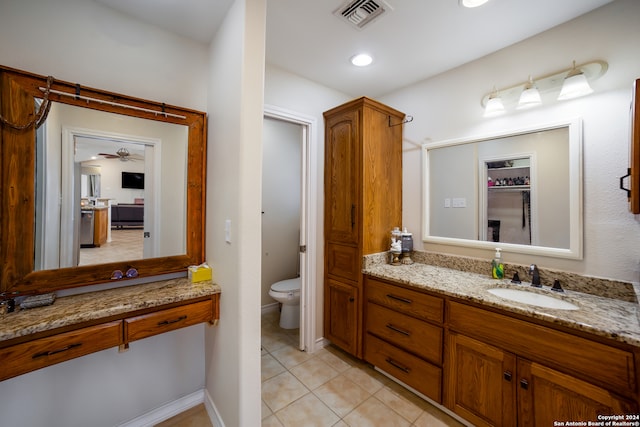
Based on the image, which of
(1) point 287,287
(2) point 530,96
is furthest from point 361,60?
(1) point 287,287

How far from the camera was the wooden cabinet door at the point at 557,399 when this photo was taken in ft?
3.52

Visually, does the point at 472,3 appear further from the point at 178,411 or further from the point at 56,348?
the point at 178,411

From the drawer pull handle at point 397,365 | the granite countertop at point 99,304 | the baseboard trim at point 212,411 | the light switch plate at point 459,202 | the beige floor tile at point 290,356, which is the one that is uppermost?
the light switch plate at point 459,202

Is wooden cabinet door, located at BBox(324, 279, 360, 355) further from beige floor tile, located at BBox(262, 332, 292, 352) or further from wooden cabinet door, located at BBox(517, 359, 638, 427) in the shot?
wooden cabinet door, located at BBox(517, 359, 638, 427)

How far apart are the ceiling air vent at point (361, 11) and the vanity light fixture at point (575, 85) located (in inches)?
46.8

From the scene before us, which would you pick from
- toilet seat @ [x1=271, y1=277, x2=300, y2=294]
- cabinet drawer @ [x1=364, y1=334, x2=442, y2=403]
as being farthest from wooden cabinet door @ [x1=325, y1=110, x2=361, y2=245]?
cabinet drawer @ [x1=364, y1=334, x2=442, y2=403]

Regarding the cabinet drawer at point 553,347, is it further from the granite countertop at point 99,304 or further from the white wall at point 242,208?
the granite countertop at point 99,304

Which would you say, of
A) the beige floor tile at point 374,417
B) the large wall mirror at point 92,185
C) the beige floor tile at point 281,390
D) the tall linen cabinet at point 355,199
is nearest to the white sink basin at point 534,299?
the tall linen cabinet at point 355,199

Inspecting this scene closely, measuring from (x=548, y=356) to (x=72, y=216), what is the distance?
2.60 meters

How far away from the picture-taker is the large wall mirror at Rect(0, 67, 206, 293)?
1229mm

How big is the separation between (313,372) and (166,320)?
1.32 metres

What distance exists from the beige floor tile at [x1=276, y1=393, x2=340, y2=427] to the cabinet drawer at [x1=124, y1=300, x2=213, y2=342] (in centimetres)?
84

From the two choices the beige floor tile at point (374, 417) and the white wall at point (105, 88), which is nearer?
the white wall at point (105, 88)

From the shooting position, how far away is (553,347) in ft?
3.97
